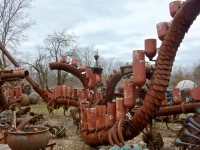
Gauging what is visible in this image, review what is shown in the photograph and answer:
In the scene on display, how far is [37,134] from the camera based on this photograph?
13.1 ft

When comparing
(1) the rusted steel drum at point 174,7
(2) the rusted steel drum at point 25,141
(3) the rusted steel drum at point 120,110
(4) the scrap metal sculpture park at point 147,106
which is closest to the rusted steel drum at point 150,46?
(4) the scrap metal sculpture park at point 147,106

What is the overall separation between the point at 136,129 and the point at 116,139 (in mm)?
522

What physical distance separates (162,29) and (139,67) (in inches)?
29.4

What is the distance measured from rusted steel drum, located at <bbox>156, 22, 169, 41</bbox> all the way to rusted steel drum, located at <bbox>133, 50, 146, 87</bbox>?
1.33ft

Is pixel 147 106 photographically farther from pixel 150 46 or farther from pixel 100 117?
pixel 100 117

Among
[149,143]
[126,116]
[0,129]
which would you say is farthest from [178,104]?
[0,129]

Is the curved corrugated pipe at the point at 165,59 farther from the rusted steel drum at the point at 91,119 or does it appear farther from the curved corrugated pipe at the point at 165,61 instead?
the rusted steel drum at the point at 91,119

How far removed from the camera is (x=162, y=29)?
4211mm

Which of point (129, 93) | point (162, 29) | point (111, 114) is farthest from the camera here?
point (111, 114)

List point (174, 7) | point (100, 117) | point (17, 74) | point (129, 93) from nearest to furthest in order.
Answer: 1. point (174, 7)
2. point (129, 93)
3. point (100, 117)
4. point (17, 74)

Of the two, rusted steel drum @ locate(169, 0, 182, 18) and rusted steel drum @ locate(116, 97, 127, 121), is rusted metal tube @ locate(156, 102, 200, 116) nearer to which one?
rusted steel drum @ locate(116, 97, 127, 121)

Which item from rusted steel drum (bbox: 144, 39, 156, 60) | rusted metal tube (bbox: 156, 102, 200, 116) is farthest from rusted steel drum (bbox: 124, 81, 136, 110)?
rusted metal tube (bbox: 156, 102, 200, 116)

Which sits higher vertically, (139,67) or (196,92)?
(139,67)

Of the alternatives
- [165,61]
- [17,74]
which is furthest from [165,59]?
[17,74]
